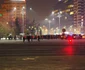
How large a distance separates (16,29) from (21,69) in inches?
3904

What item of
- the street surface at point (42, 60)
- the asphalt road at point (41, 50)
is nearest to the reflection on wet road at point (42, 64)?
the street surface at point (42, 60)

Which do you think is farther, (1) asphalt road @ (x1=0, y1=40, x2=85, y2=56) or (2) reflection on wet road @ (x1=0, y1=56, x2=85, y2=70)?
(1) asphalt road @ (x1=0, y1=40, x2=85, y2=56)

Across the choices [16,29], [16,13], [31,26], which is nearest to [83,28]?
[16,13]

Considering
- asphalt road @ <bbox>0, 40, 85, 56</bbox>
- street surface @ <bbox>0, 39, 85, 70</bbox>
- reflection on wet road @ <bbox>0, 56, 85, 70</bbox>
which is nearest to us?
reflection on wet road @ <bbox>0, 56, 85, 70</bbox>

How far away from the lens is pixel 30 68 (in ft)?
45.1

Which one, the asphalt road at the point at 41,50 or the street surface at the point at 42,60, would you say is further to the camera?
the asphalt road at the point at 41,50

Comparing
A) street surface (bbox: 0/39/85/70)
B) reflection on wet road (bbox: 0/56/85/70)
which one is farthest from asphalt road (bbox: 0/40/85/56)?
reflection on wet road (bbox: 0/56/85/70)

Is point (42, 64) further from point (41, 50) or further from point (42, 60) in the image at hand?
point (41, 50)

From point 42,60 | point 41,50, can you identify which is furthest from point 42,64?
point 41,50

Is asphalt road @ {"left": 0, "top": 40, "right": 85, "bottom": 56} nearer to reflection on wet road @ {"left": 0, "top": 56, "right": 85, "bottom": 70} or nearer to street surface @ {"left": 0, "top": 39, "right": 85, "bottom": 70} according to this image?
street surface @ {"left": 0, "top": 39, "right": 85, "bottom": 70}

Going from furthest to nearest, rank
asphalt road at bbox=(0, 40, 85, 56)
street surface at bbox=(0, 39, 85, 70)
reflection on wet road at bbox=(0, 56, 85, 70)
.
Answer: asphalt road at bbox=(0, 40, 85, 56), street surface at bbox=(0, 39, 85, 70), reflection on wet road at bbox=(0, 56, 85, 70)

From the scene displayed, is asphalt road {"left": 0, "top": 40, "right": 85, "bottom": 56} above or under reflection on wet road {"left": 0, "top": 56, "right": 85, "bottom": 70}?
under

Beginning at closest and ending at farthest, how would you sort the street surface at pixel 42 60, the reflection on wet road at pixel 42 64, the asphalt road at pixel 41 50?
the reflection on wet road at pixel 42 64
the street surface at pixel 42 60
the asphalt road at pixel 41 50

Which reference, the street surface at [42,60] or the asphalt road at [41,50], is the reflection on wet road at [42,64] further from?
the asphalt road at [41,50]
